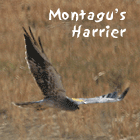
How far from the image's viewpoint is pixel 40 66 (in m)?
3.61

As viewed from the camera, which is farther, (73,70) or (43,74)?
(73,70)

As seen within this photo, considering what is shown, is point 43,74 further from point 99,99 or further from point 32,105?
point 99,99

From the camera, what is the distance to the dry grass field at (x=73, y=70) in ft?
22.1

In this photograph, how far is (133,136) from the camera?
6.73m

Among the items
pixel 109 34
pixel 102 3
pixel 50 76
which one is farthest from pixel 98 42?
pixel 50 76

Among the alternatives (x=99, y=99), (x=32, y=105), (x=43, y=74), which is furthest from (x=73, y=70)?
(x=43, y=74)

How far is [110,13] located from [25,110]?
2565 mm

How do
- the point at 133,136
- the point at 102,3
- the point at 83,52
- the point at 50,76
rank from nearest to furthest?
the point at 50,76
the point at 133,136
the point at 83,52
the point at 102,3

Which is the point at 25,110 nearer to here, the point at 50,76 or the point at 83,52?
the point at 83,52

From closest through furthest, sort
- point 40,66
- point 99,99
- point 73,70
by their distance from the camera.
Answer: point 40,66 → point 99,99 → point 73,70

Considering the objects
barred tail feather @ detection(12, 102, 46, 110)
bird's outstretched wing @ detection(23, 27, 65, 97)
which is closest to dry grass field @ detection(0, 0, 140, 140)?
barred tail feather @ detection(12, 102, 46, 110)

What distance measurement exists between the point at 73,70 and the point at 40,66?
11.0ft

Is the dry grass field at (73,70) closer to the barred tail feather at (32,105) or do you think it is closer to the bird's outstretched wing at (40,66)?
the barred tail feather at (32,105)

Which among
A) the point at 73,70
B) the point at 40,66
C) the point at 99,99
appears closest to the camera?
the point at 40,66
